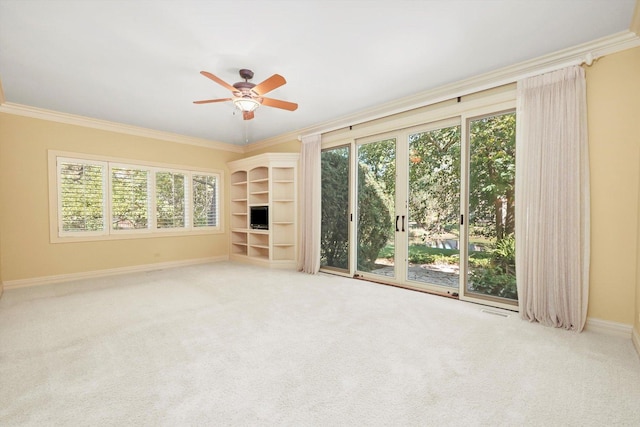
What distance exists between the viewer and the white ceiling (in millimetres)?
2139

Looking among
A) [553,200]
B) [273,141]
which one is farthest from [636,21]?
[273,141]

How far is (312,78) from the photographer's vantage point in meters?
3.26

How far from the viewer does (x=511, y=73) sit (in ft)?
9.87

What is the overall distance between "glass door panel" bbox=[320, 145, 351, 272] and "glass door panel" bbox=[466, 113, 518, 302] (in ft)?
6.38

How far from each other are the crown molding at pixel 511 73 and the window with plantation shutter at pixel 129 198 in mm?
4021

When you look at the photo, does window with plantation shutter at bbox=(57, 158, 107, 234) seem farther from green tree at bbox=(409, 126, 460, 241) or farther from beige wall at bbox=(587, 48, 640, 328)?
beige wall at bbox=(587, 48, 640, 328)

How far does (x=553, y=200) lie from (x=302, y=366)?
108 inches

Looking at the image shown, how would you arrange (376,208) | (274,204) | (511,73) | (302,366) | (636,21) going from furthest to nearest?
(274,204) < (376,208) < (511,73) < (636,21) < (302,366)

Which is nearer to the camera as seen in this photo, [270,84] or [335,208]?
[270,84]

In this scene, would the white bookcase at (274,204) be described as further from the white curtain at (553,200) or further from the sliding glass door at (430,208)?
the white curtain at (553,200)

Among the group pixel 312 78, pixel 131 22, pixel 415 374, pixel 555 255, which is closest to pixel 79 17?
pixel 131 22

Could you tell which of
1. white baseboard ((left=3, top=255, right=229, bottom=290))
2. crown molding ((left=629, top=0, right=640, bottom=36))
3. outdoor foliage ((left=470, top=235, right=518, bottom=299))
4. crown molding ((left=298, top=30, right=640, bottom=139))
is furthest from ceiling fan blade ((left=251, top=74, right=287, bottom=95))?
white baseboard ((left=3, top=255, right=229, bottom=290))

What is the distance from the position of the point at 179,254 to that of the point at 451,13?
5717 mm

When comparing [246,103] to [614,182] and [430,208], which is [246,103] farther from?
[614,182]
